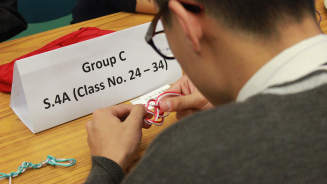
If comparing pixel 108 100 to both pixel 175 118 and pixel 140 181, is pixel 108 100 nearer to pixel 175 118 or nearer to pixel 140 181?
pixel 175 118

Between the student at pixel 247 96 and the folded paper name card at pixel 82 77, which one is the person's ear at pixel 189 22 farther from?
the folded paper name card at pixel 82 77

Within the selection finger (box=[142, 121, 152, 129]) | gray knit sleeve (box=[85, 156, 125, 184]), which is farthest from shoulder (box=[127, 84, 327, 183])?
finger (box=[142, 121, 152, 129])

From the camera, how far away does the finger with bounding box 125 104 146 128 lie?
61 cm

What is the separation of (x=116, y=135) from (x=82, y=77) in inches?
8.1

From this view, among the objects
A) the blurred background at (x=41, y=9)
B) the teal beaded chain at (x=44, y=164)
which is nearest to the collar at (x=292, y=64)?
the teal beaded chain at (x=44, y=164)

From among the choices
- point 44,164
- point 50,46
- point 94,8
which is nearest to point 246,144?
point 44,164

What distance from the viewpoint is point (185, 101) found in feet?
2.19

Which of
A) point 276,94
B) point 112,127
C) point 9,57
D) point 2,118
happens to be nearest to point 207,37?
point 276,94

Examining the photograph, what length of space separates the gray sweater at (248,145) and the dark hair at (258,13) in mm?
102

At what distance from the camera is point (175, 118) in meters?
0.72

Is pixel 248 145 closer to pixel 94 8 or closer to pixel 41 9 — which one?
pixel 94 8

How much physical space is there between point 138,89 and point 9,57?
1.61ft

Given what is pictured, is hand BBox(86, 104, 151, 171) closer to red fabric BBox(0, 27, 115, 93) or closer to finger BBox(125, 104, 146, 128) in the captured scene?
finger BBox(125, 104, 146, 128)

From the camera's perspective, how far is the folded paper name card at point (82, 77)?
2.18 ft
